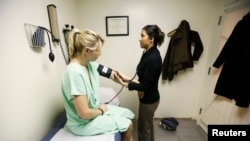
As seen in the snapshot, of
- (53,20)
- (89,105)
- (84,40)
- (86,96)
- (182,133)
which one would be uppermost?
A: (53,20)

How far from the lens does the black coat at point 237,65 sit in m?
1.43

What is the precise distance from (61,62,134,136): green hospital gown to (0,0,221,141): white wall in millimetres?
274

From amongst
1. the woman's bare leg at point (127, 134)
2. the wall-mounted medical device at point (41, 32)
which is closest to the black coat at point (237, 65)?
the woman's bare leg at point (127, 134)

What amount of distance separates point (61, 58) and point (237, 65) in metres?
1.93

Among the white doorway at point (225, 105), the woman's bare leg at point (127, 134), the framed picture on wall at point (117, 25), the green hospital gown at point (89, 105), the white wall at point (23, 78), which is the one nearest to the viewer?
the white wall at point (23, 78)

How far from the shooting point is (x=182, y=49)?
6.89ft

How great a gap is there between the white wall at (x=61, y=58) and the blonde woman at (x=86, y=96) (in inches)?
11.0

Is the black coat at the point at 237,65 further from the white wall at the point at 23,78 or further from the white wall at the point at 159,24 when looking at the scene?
the white wall at the point at 23,78

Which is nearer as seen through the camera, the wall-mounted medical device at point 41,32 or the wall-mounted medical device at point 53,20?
the wall-mounted medical device at point 41,32

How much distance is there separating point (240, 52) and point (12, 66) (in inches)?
80.1

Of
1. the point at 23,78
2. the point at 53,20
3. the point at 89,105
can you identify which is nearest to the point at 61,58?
the point at 53,20

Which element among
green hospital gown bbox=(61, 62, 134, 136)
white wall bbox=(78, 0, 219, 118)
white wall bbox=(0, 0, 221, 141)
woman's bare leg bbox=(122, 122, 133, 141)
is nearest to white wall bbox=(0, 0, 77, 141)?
white wall bbox=(0, 0, 221, 141)

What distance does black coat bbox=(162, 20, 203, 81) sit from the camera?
6.85 ft

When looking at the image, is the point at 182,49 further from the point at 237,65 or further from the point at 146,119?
the point at 146,119
